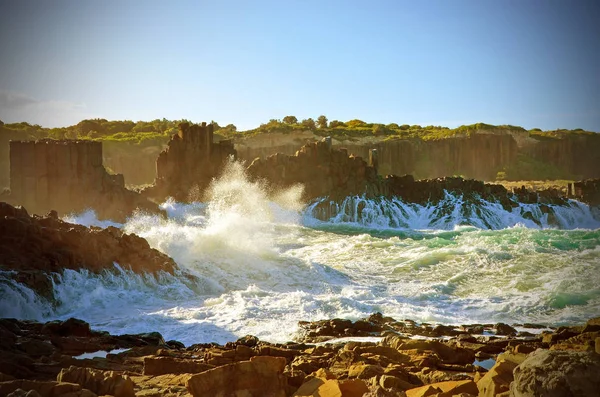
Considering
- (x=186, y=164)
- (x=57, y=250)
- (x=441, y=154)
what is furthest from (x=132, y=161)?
(x=57, y=250)

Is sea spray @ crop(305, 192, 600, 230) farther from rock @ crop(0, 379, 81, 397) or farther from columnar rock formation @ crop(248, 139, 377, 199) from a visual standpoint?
rock @ crop(0, 379, 81, 397)

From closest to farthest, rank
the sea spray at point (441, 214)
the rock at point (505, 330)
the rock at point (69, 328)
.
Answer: the rock at point (69, 328), the rock at point (505, 330), the sea spray at point (441, 214)

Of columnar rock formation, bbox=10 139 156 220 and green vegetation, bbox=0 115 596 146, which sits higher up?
green vegetation, bbox=0 115 596 146

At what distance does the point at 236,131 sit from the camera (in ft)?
313

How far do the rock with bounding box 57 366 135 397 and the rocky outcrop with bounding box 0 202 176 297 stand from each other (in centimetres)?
1104

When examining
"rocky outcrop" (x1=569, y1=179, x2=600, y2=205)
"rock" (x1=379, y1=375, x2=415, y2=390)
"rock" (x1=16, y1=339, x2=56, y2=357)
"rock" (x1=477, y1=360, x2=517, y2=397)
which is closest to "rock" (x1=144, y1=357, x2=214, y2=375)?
"rock" (x1=16, y1=339, x2=56, y2=357)

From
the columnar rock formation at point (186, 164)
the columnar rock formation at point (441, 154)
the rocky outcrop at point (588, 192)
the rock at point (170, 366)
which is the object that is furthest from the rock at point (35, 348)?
the columnar rock formation at point (441, 154)

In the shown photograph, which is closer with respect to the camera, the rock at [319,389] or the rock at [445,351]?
the rock at [319,389]

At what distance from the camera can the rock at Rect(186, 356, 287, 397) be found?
852 centimetres

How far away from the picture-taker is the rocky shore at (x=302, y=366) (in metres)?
6.76

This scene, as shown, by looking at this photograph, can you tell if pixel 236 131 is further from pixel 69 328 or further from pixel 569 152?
pixel 69 328

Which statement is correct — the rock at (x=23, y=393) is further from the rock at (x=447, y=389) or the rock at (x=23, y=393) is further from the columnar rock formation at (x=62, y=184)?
the columnar rock formation at (x=62, y=184)

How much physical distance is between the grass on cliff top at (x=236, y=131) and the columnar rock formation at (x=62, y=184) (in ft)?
99.3

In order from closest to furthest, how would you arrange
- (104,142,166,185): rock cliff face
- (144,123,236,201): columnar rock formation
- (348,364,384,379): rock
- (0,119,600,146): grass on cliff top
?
(348,364,384,379): rock < (144,123,236,201): columnar rock formation < (104,142,166,185): rock cliff face < (0,119,600,146): grass on cliff top
